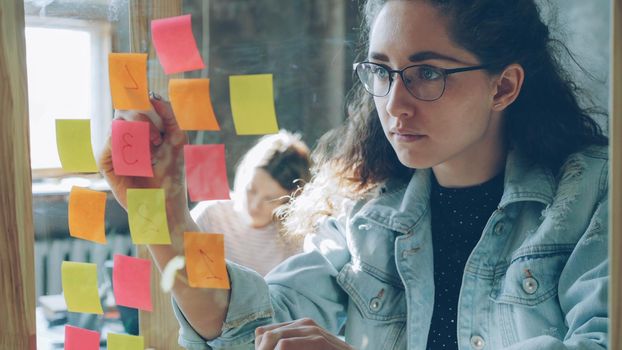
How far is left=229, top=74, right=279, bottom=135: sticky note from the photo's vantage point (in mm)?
960

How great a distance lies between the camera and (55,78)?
1141 mm

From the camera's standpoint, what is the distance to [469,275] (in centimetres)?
95

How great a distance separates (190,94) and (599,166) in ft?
1.76

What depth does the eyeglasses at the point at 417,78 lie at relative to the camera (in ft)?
2.90

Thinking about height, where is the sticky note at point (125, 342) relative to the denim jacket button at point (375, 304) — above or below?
below

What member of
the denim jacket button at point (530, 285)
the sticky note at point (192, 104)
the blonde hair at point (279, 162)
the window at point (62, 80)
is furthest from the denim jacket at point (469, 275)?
the window at point (62, 80)

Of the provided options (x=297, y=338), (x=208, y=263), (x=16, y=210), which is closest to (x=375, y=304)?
(x=297, y=338)

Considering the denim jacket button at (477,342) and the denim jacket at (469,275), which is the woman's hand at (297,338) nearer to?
the denim jacket at (469,275)

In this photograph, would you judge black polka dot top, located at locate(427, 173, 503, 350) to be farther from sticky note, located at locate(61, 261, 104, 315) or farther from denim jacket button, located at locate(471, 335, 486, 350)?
sticky note, located at locate(61, 261, 104, 315)

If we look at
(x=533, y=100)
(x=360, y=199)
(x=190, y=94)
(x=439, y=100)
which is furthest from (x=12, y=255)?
(x=533, y=100)

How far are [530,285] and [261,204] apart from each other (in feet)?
1.21

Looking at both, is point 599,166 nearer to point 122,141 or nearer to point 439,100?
point 439,100

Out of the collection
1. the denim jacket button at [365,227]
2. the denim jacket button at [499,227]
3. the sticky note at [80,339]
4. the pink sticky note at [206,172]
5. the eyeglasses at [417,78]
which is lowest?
the sticky note at [80,339]

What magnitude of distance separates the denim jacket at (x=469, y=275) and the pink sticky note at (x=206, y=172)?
0.12 m
